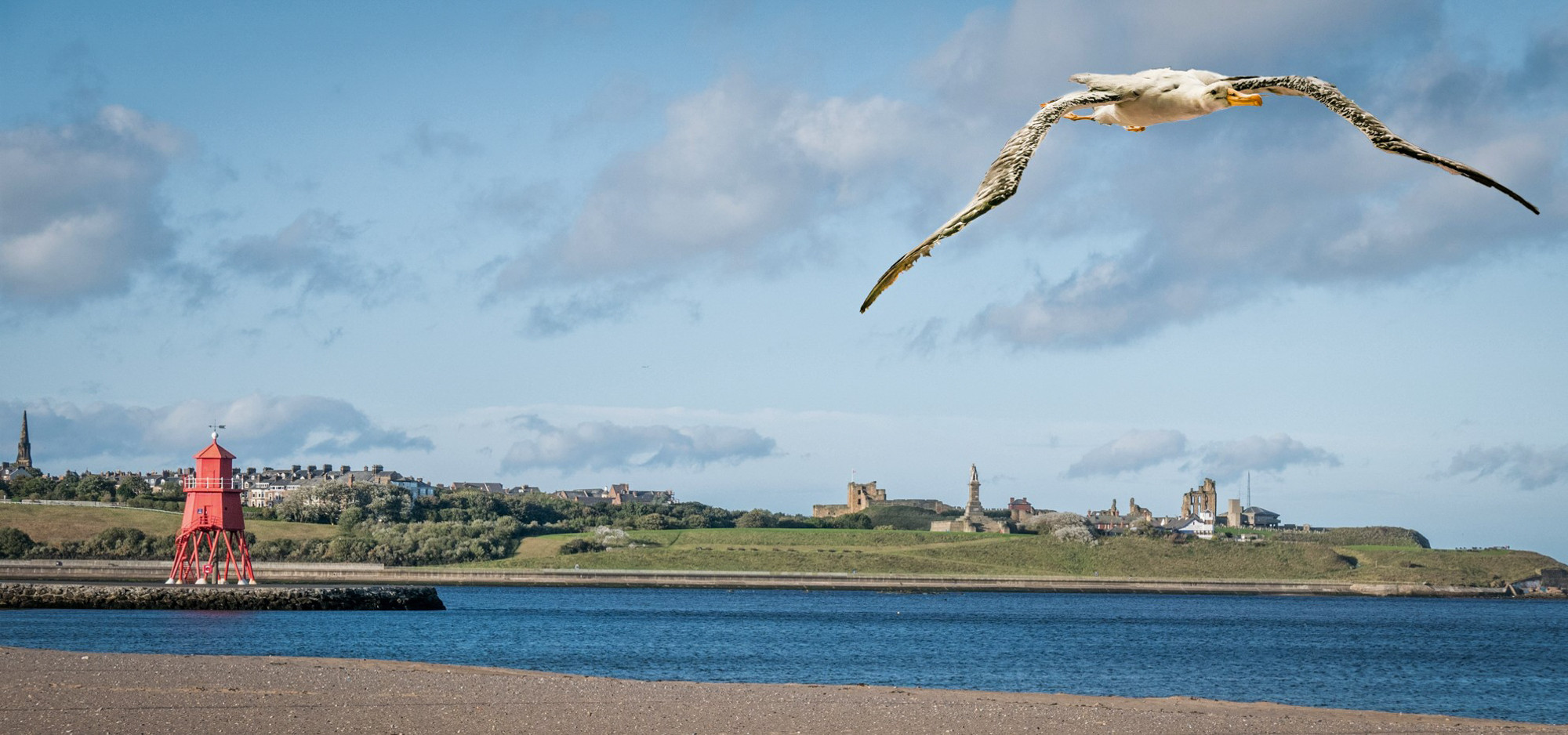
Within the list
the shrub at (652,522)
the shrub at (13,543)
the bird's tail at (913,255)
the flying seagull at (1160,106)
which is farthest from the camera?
the shrub at (652,522)

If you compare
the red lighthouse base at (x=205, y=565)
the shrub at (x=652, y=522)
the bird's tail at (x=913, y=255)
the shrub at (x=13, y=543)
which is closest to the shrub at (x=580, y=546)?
the shrub at (x=652, y=522)

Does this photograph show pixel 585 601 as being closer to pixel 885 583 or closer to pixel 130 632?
pixel 885 583

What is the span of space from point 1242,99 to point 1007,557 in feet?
486

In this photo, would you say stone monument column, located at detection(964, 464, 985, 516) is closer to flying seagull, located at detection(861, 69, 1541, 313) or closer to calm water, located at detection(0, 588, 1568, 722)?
calm water, located at detection(0, 588, 1568, 722)

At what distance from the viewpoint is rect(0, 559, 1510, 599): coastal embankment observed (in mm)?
116750

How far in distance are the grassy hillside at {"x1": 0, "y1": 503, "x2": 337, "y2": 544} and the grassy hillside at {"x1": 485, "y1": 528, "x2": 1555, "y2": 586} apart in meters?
21.4

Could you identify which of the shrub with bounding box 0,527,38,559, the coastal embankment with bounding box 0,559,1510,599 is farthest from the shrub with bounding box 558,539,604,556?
Answer: the shrub with bounding box 0,527,38,559

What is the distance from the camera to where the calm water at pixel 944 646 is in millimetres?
43125

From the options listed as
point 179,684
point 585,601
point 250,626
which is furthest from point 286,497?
point 179,684

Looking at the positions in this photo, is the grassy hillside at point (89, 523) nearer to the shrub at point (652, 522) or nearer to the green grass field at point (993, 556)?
the green grass field at point (993, 556)

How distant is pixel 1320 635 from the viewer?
75188 mm

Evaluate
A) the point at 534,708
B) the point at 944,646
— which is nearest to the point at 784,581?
the point at 944,646

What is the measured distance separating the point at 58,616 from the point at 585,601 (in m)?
44.9

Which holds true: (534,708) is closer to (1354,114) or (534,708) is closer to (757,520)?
(1354,114)
